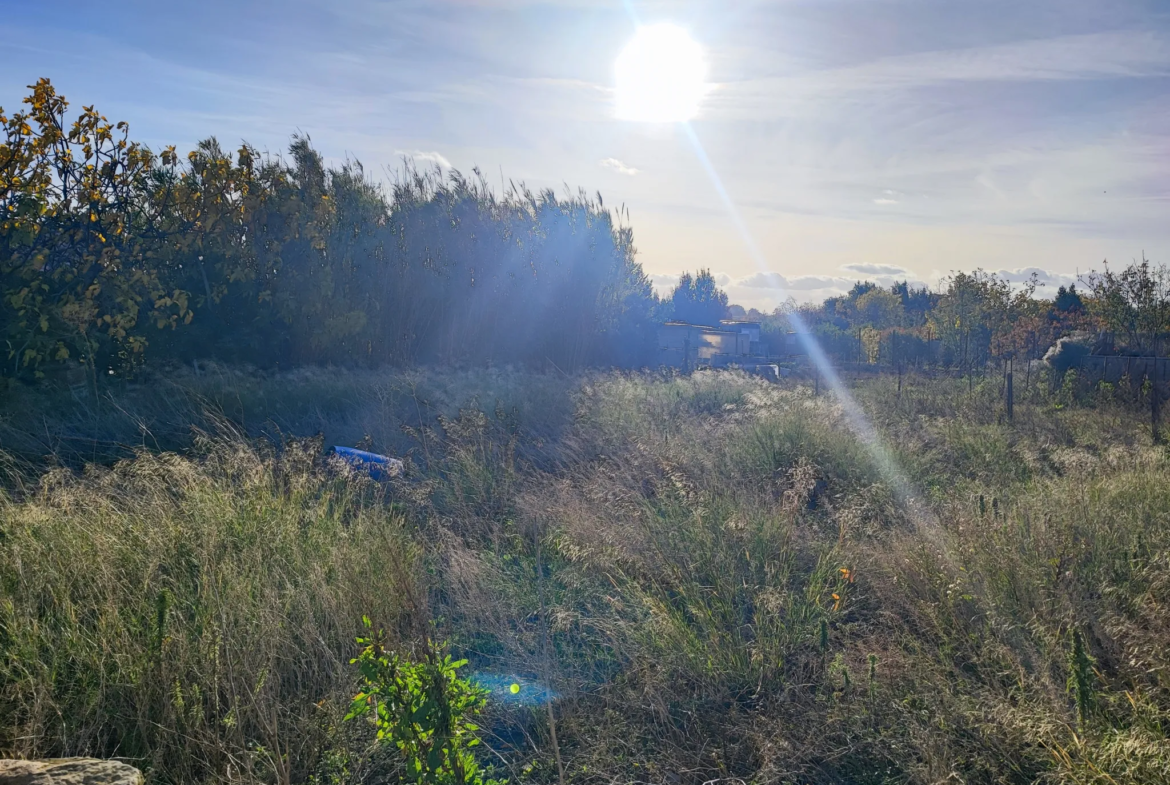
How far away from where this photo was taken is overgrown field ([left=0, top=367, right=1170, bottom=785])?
2998 mm

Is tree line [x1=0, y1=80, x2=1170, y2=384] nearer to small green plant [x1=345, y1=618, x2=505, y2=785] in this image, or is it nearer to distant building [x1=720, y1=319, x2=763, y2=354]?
small green plant [x1=345, y1=618, x2=505, y2=785]

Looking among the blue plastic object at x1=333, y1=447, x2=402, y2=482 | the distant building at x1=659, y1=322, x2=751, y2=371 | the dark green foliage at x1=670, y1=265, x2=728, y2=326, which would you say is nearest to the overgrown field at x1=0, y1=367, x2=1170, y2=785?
the blue plastic object at x1=333, y1=447, x2=402, y2=482

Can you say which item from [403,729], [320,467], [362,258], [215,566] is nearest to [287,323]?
[362,258]

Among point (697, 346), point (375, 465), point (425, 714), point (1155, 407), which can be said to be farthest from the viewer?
point (697, 346)

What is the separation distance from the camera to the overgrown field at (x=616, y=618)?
118 inches

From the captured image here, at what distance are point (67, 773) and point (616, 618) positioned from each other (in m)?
2.53

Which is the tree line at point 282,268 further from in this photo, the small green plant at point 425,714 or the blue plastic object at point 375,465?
the small green plant at point 425,714

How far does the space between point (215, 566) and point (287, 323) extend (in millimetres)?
10466

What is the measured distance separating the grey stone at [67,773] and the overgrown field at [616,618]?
448mm

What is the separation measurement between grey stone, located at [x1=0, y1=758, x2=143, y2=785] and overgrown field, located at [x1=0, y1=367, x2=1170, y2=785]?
1.47 feet

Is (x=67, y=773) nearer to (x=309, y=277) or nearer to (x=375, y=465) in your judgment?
(x=375, y=465)

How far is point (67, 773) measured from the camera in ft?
7.66

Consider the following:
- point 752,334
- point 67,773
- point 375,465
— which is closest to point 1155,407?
point 375,465

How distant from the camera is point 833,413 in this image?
9.52m
